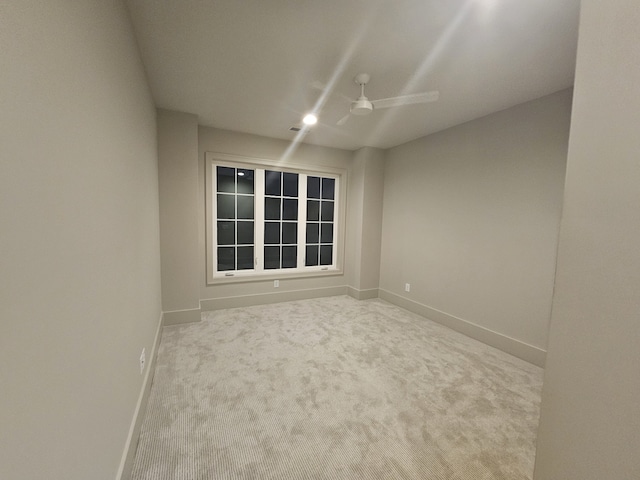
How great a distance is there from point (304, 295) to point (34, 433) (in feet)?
12.7

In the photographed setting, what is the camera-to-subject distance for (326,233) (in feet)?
15.8

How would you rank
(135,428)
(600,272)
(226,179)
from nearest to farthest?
1. (600,272)
2. (135,428)
3. (226,179)

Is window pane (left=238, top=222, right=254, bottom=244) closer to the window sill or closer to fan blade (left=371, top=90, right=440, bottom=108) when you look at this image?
the window sill

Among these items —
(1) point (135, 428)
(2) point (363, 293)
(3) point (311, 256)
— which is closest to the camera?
(1) point (135, 428)

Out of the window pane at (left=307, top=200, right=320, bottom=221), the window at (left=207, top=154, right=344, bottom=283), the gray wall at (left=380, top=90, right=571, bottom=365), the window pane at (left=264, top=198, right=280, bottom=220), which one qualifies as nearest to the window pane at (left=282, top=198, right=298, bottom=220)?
the window at (left=207, top=154, right=344, bottom=283)

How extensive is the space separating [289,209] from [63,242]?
370 centimetres

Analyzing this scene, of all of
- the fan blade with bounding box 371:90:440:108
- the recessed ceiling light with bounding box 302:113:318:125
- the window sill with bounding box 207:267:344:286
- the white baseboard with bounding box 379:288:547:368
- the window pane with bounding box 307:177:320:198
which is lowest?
the white baseboard with bounding box 379:288:547:368

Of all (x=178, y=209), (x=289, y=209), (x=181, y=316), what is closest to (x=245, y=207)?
(x=289, y=209)

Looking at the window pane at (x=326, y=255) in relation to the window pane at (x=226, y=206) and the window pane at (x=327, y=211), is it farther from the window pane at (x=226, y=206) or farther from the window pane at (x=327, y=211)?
the window pane at (x=226, y=206)

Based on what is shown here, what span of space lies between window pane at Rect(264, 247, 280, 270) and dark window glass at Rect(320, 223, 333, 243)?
2.77 feet

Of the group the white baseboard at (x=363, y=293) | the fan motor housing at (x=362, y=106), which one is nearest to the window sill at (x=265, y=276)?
the white baseboard at (x=363, y=293)

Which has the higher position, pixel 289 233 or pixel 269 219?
pixel 269 219

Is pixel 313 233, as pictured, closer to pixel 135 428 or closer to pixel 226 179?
pixel 226 179

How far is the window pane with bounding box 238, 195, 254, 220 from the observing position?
4.11m
